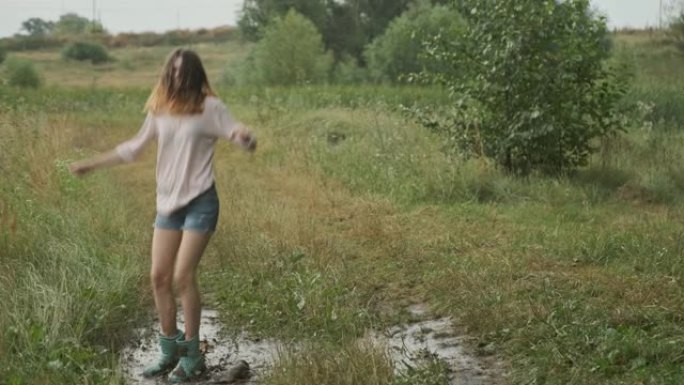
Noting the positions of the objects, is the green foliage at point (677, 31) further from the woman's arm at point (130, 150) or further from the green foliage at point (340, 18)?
the woman's arm at point (130, 150)

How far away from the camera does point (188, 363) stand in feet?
16.6

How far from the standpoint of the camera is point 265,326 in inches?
231

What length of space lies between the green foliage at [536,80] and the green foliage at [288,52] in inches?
1313

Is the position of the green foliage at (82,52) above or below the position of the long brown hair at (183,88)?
above

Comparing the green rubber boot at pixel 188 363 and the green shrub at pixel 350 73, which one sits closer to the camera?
the green rubber boot at pixel 188 363

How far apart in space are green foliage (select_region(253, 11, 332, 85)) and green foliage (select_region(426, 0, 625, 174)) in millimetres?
33346

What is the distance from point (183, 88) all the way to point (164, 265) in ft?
3.37

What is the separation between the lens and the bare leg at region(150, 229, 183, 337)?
4.92m

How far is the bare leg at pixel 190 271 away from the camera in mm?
4836

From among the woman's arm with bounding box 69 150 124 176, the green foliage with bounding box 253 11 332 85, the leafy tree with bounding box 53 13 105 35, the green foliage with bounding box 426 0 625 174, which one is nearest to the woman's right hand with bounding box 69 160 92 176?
the woman's arm with bounding box 69 150 124 176

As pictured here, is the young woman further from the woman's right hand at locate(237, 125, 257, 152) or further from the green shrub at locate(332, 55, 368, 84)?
the green shrub at locate(332, 55, 368, 84)

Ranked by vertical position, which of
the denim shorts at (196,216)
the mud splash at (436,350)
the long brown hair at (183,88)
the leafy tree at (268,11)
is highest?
the leafy tree at (268,11)

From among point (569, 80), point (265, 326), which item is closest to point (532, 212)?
point (569, 80)

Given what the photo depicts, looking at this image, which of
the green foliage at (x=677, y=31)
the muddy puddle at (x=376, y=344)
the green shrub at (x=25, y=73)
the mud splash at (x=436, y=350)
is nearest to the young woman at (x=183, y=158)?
the muddy puddle at (x=376, y=344)
